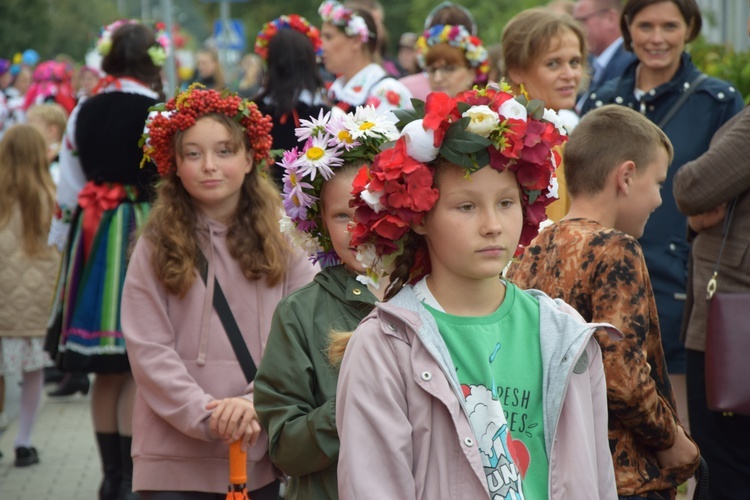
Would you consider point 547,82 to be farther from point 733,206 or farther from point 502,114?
point 502,114

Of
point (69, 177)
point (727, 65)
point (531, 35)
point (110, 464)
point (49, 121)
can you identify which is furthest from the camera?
point (49, 121)

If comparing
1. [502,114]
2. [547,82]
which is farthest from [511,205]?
[547,82]

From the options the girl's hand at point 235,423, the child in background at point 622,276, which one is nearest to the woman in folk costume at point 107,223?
the girl's hand at point 235,423

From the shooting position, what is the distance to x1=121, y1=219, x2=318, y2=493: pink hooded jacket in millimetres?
4551

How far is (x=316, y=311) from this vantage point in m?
3.72

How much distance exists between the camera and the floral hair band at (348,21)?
27.5ft

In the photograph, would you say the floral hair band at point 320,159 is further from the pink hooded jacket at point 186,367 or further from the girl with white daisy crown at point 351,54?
the girl with white daisy crown at point 351,54

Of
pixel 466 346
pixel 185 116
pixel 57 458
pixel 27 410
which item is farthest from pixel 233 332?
pixel 57 458

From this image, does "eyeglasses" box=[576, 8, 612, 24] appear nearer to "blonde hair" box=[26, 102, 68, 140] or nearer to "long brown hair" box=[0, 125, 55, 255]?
"long brown hair" box=[0, 125, 55, 255]

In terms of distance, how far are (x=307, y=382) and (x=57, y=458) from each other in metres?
5.14

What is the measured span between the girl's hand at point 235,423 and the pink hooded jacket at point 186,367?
7cm

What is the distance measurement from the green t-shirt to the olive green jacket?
669 millimetres

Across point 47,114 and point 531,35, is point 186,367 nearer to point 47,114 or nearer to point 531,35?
point 531,35

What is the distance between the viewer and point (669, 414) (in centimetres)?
373
